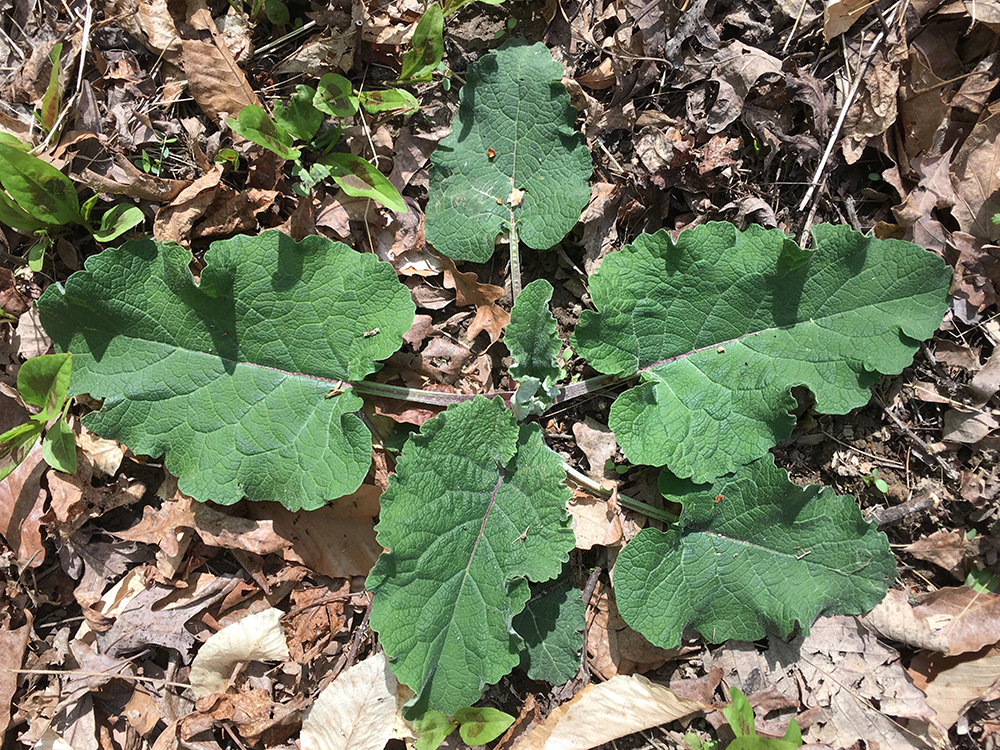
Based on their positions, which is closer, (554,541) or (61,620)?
(554,541)

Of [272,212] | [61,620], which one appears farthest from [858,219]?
[61,620]

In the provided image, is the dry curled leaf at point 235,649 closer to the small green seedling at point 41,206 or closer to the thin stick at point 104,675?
the thin stick at point 104,675

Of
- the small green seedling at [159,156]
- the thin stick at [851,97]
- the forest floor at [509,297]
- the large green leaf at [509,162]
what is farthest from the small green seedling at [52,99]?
the thin stick at [851,97]

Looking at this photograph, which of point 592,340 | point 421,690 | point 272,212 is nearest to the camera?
point 421,690

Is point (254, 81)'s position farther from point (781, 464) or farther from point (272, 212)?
point (781, 464)

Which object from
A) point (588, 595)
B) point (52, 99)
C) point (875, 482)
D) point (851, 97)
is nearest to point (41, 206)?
point (52, 99)

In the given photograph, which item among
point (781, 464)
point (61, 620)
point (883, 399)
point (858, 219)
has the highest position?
point (858, 219)

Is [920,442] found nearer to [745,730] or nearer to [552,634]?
[745,730]
